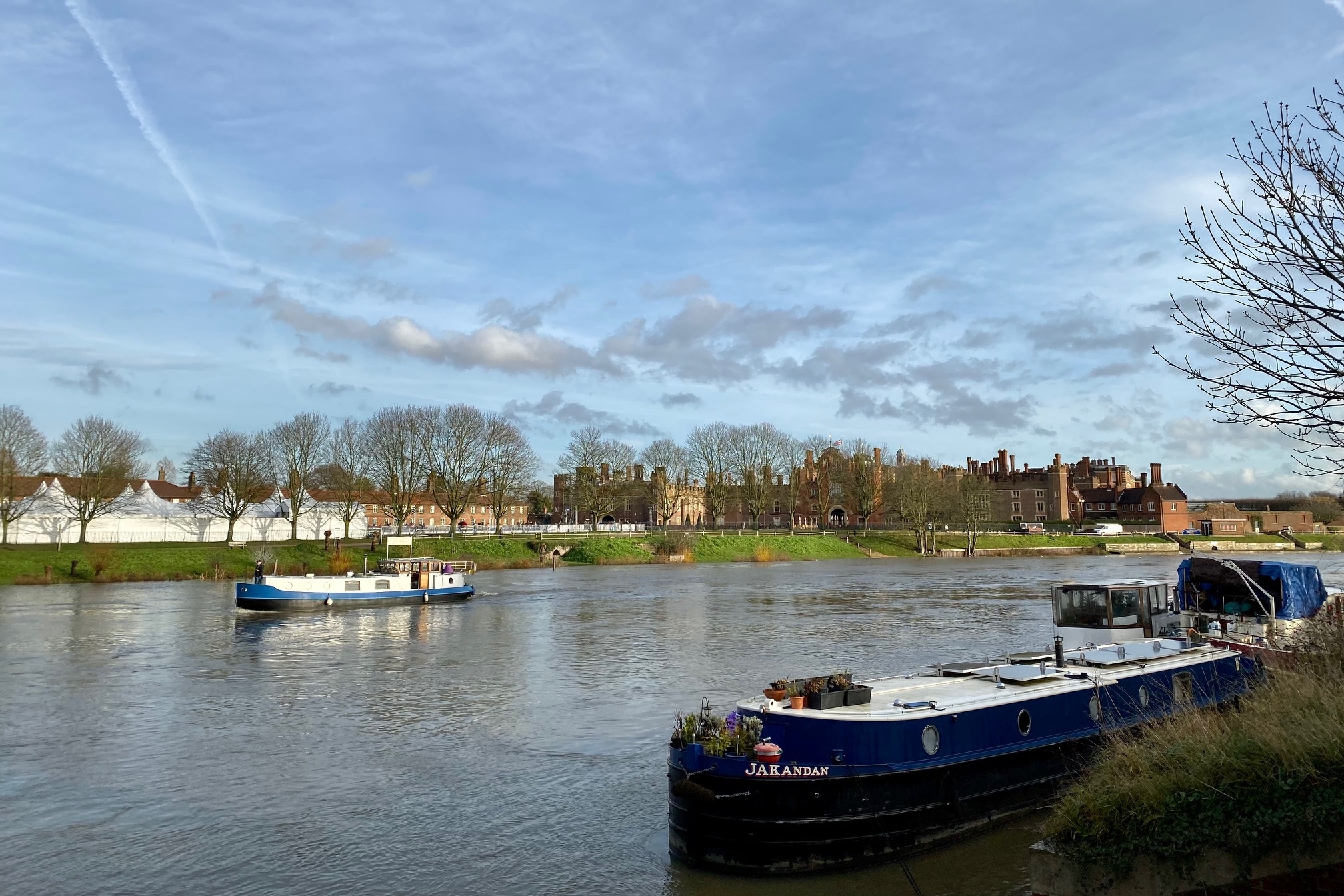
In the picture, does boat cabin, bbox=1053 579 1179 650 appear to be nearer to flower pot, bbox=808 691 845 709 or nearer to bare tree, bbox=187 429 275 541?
flower pot, bbox=808 691 845 709

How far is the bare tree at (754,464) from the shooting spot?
98688 millimetres

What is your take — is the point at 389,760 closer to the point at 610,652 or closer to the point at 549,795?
the point at 549,795

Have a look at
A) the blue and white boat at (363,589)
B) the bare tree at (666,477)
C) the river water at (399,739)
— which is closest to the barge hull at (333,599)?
the blue and white boat at (363,589)

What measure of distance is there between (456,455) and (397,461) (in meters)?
5.18

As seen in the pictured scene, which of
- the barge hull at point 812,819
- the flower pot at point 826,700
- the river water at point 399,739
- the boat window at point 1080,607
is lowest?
the river water at point 399,739

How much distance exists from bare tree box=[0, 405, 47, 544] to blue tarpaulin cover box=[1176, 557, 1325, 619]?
220 feet

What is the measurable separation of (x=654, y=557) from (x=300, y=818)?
6173 centimetres

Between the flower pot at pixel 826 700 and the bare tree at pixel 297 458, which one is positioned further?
the bare tree at pixel 297 458

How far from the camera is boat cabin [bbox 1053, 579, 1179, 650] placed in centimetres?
1861

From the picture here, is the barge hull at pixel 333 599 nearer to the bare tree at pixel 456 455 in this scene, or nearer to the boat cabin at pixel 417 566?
the boat cabin at pixel 417 566

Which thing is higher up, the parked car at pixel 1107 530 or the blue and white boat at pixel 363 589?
the parked car at pixel 1107 530

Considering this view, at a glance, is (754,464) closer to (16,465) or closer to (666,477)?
(666,477)

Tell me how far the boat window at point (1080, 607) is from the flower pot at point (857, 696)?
869 centimetres

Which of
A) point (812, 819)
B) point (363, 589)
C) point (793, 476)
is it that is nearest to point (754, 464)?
point (793, 476)
